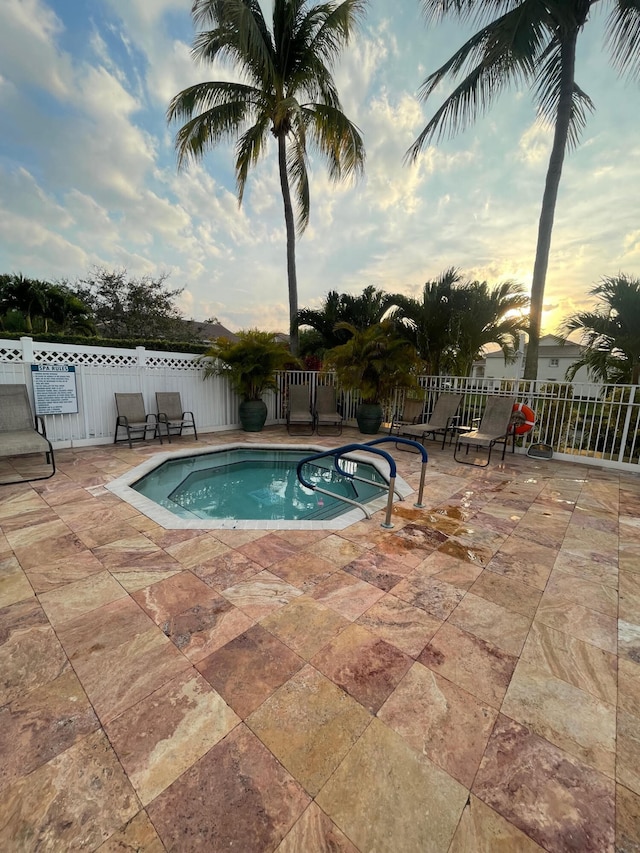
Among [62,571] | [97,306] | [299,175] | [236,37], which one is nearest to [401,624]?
[62,571]

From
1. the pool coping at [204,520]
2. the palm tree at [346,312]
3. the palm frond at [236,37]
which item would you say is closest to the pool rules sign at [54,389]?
the pool coping at [204,520]

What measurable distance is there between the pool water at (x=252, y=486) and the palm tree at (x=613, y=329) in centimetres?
669

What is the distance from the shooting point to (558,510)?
3988 millimetres

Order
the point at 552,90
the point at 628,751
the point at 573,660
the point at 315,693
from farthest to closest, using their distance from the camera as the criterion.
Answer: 1. the point at 552,90
2. the point at 573,660
3. the point at 315,693
4. the point at 628,751

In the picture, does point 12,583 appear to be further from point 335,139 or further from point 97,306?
point 97,306

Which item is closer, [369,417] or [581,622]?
[581,622]

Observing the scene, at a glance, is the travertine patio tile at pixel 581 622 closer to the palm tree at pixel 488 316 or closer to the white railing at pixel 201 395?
the white railing at pixel 201 395

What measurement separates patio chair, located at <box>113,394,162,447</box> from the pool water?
1.14 m

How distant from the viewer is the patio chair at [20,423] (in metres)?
4.64

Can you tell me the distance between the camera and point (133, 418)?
6676 mm

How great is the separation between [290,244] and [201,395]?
16.7ft

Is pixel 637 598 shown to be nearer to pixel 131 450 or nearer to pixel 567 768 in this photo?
pixel 567 768

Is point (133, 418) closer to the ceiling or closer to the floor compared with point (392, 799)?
closer to the ceiling

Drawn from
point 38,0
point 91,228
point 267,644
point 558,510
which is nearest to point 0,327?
point 91,228
